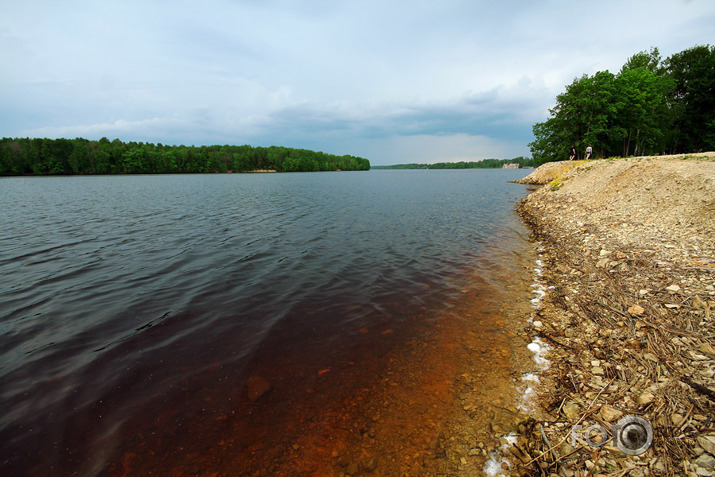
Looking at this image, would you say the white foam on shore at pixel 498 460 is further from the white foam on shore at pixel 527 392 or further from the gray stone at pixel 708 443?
the gray stone at pixel 708 443

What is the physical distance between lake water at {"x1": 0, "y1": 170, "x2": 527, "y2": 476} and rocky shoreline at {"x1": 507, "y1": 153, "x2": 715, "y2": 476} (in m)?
2.41

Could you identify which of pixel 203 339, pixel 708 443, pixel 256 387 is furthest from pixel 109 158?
pixel 708 443

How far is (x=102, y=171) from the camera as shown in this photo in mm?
133875

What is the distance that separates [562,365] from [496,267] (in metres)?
6.80

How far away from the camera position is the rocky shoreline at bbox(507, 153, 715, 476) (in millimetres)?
3721

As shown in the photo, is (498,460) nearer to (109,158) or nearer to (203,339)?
(203,339)

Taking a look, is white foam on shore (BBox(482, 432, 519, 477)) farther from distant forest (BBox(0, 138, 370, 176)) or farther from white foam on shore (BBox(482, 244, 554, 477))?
distant forest (BBox(0, 138, 370, 176))

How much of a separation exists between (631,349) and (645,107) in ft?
228

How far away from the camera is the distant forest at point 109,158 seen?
386 ft

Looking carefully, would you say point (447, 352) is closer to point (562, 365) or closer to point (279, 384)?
point (562, 365)

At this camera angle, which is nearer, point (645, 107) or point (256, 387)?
point (256, 387)

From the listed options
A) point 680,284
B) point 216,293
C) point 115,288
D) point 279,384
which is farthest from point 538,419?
point 115,288

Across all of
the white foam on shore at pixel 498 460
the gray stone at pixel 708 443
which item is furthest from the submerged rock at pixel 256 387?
the gray stone at pixel 708 443

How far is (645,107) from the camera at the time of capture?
169 feet
